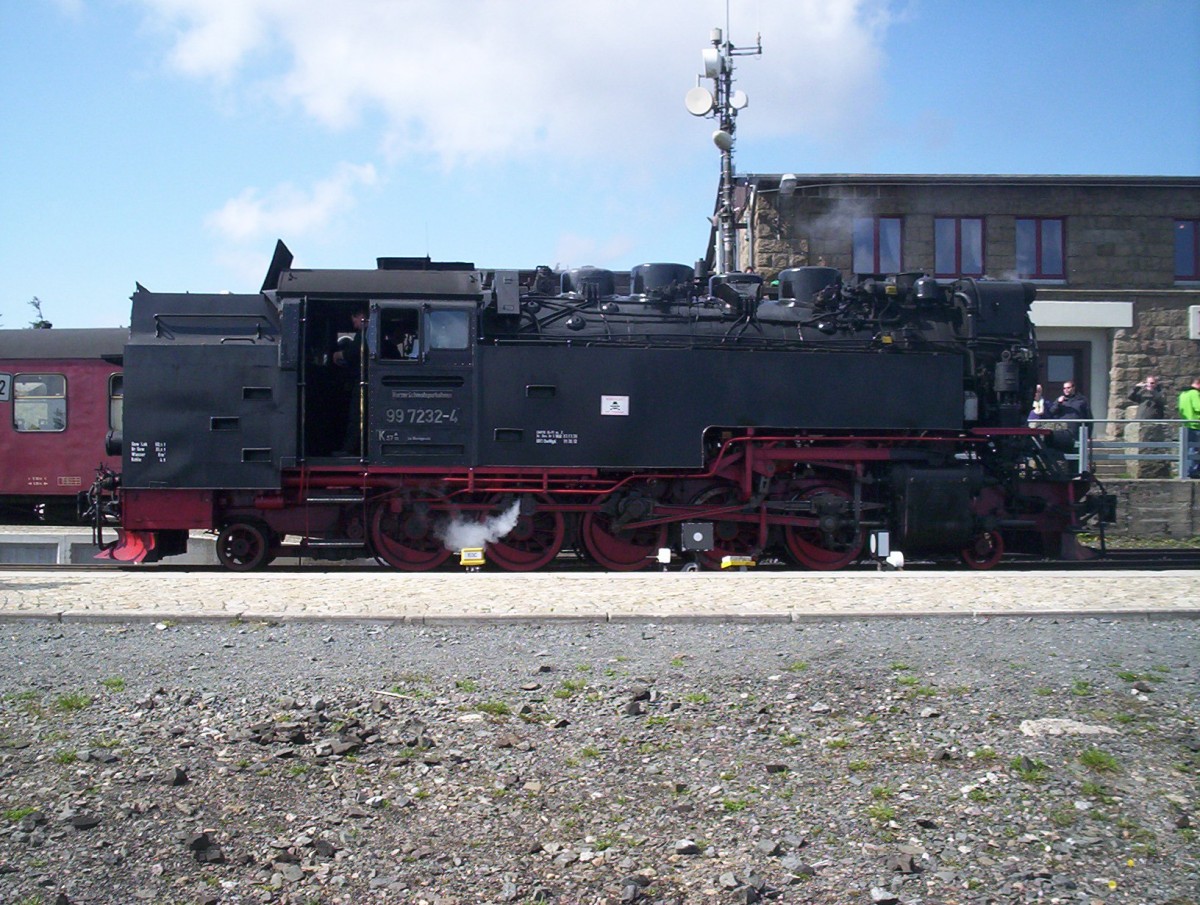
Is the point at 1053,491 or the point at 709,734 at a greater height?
the point at 1053,491

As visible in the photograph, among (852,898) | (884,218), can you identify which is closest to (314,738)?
(852,898)

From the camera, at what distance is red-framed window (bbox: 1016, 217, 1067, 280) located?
1994 cm

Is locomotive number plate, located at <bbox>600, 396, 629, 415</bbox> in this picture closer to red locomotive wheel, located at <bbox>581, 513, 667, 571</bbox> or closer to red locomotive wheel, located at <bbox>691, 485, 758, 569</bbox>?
red locomotive wheel, located at <bbox>581, 513, 667, 571</bbox>

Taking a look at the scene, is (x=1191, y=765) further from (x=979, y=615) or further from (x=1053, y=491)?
(x=1053, y=491)

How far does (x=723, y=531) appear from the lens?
10.9m

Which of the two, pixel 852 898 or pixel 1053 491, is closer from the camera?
pixel 852 898

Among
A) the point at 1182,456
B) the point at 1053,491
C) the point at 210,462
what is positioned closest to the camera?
the point at 210,462

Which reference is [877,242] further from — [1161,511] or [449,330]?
[449,330]

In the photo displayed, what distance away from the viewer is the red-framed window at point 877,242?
20094 millimetres

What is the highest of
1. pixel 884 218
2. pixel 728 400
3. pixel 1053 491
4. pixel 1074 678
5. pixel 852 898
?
pixel 884 218

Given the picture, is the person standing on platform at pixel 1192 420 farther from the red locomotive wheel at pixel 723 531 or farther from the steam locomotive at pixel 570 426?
the red locomotive wheel at pixel 723 531

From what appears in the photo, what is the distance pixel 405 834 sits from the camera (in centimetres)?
387

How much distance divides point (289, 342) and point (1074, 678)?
311 inches

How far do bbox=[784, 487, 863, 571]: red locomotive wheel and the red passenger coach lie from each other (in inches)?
398
